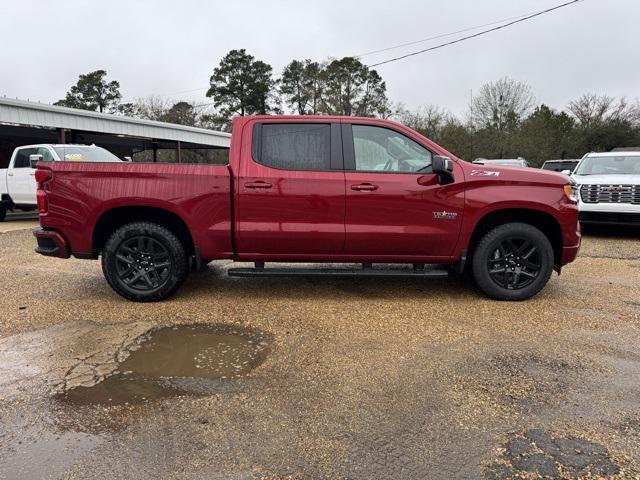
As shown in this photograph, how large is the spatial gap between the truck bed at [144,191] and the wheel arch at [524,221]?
8.70ft

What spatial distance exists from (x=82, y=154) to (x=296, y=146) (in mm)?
8495

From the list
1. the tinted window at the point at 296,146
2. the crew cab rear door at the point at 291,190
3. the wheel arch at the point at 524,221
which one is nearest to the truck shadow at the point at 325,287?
the crew cab rear door at the point at 291,190

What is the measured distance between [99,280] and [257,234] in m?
2.56

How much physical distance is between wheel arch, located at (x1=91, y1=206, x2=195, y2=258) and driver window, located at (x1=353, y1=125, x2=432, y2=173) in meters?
2.00

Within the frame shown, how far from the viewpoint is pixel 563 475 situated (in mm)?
2406

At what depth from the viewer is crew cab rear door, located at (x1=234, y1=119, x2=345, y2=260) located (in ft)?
16.4

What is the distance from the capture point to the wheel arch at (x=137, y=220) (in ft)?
17.0

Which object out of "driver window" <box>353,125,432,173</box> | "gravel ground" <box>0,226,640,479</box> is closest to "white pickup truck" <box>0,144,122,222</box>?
"gravel ground" <box>0,226,640,479</box>

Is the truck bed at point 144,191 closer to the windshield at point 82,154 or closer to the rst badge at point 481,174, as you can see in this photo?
the rst badge at point 481,174

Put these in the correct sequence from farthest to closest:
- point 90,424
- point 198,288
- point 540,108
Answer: point 540,108, point 198,288, point 90,424

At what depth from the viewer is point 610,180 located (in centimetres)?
966

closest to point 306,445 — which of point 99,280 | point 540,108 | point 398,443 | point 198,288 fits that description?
point 398,443

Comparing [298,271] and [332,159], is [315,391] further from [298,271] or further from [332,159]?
[332,159]

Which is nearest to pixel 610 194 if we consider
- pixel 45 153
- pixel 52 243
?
pixel 52 243
